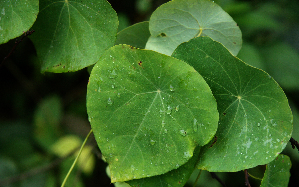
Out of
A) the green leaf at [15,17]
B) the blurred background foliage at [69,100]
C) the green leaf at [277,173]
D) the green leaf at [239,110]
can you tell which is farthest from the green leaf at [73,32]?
the blurred background foliage at [69,100]

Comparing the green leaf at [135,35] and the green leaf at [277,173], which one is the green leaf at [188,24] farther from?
the green leaf at [277,173]

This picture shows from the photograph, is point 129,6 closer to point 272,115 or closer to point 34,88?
point 34,88

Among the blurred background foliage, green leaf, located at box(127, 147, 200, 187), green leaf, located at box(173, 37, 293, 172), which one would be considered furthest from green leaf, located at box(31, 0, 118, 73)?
the blurred background foliage

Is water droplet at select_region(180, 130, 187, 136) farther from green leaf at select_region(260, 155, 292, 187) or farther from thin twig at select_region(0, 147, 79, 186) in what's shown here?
thin twig at select_region(0, 147, 79, 186)

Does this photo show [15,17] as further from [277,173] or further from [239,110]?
[277,173]

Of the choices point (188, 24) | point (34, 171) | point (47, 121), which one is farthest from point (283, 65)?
point (34, 171)

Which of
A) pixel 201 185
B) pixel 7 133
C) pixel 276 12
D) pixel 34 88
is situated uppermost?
pixel 276 12

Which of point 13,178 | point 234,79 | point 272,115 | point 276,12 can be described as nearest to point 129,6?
point 276,12
